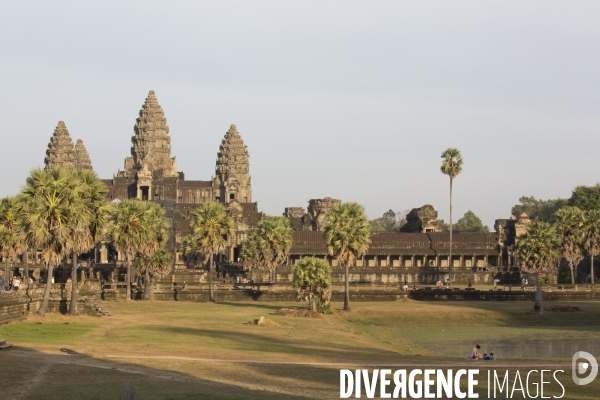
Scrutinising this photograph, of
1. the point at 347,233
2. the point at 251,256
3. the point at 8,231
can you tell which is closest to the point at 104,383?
the point at 8,231

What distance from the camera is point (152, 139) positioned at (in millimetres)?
195250

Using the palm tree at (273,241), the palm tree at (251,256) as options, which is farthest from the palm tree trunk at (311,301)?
the palm tree at (251,256)

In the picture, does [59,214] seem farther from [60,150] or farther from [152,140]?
[152,140]

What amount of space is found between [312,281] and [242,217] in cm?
6813

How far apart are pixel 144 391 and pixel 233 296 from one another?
53459 millimetres

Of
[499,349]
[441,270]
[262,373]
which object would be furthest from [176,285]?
[262,373]

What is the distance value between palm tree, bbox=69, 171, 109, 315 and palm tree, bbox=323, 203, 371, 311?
2170 centimetres

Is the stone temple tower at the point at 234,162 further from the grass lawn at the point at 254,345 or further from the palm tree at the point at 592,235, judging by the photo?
the grass lawn at the point at 254,345

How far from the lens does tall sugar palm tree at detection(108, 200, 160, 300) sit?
72250 mm

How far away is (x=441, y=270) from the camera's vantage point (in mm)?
111750

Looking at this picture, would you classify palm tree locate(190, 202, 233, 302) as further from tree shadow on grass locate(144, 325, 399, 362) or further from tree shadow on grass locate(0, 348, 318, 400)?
tree shadow on grass locate(0, 348, 318, 400)

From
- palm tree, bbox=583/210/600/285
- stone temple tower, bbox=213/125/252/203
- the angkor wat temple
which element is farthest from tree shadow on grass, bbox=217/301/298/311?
stone temple tower, bbox=213/125/252/203

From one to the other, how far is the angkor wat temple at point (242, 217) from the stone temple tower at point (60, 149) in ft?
0.62

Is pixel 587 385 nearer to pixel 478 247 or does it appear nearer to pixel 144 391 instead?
pixel 144 391
